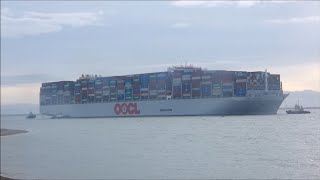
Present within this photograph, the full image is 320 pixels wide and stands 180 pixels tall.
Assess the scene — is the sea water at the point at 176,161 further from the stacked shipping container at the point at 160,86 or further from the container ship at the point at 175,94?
the stacked shipping container at the point at 160,86

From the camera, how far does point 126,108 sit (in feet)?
226

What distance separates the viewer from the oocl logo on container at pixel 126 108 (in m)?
67.1

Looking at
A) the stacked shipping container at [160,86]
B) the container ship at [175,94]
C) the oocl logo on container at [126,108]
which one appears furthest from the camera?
the oocl logo on container at [126,108]

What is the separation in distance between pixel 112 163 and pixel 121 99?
5185 cm

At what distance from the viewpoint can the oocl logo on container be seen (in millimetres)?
67100

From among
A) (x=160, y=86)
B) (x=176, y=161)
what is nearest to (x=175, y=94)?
(x=160, y=86)

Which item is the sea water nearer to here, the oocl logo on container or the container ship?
the container ship

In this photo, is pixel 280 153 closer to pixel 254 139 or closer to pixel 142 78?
pixel 254 139

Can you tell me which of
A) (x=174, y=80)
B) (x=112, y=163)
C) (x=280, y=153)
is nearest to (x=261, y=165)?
(x=280, y=153)

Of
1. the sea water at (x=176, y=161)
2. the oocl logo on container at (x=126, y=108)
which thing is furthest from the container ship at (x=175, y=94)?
the sea water at (x=176, y=161)

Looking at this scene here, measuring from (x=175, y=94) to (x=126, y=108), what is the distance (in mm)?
9364

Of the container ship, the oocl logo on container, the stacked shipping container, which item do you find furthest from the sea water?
the oocl logo on container

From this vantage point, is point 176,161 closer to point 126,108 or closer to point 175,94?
point 175,94

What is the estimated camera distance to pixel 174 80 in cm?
6338
